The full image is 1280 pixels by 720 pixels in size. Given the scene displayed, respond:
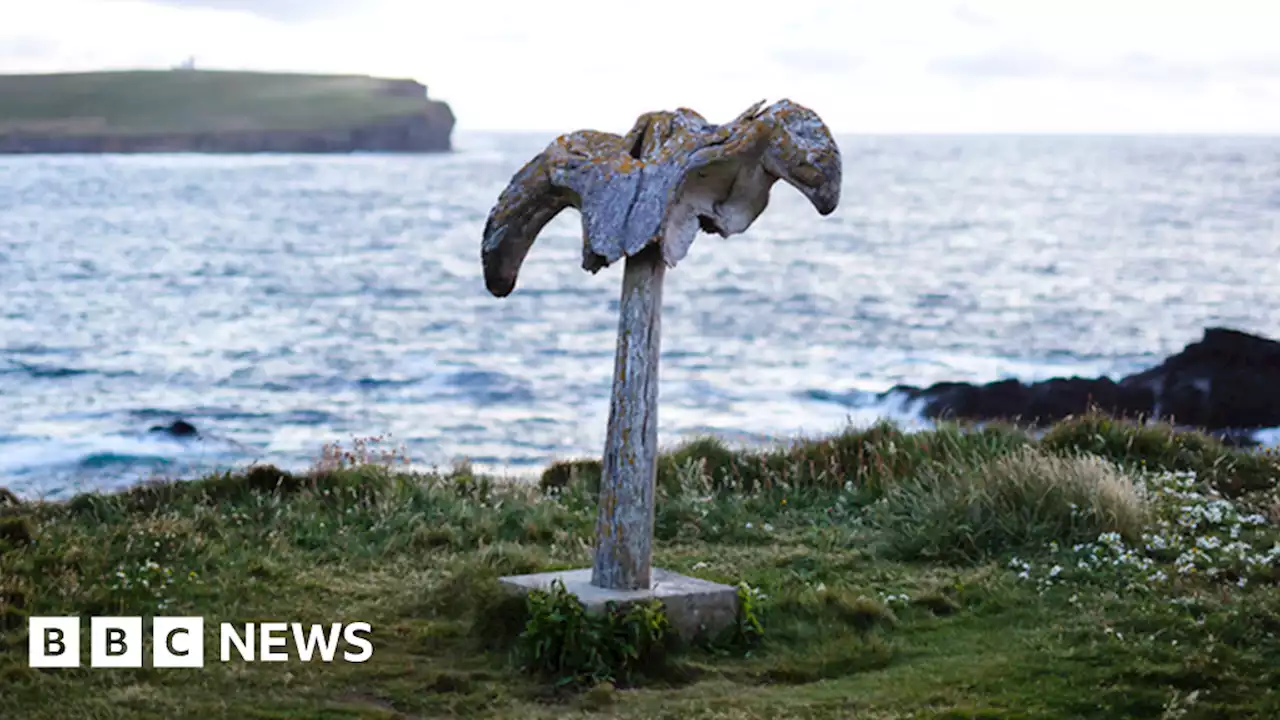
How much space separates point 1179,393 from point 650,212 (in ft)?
61.7

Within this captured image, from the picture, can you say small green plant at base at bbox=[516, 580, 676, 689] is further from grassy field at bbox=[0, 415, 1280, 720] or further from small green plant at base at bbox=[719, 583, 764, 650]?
small green plant at base at bbox=[719, 583, 764, 650]

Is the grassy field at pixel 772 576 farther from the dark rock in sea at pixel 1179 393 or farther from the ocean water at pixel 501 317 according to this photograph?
the dark rock in sea at pixel 1179 393

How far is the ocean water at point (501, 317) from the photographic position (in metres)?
30.6

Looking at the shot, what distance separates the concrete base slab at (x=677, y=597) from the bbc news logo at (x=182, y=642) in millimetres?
1109

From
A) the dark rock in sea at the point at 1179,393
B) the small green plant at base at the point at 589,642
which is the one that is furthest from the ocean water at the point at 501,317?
the small green plant at base at the point at 589,642

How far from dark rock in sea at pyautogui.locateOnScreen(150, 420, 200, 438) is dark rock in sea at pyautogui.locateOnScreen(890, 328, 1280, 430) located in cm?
1423

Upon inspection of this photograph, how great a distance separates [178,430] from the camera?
89.8 ft

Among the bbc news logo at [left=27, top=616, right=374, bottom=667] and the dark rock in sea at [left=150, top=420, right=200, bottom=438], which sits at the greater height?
the bbc news logo at [left=27, top=616, right=374, bottom=667]

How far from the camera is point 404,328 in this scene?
46.8 metres

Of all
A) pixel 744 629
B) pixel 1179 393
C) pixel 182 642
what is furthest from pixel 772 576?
pixel 1179 393

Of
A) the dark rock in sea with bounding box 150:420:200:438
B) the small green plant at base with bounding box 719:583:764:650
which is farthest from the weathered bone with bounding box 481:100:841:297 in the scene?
the dark rock in sea with bounding box 150:420:200:438

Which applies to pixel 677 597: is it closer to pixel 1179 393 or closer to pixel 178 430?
pixel 1179 393

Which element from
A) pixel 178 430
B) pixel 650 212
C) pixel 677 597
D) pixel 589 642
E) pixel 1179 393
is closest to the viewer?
pixel 589 642

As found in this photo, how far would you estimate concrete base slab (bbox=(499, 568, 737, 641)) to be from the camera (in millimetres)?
8602
